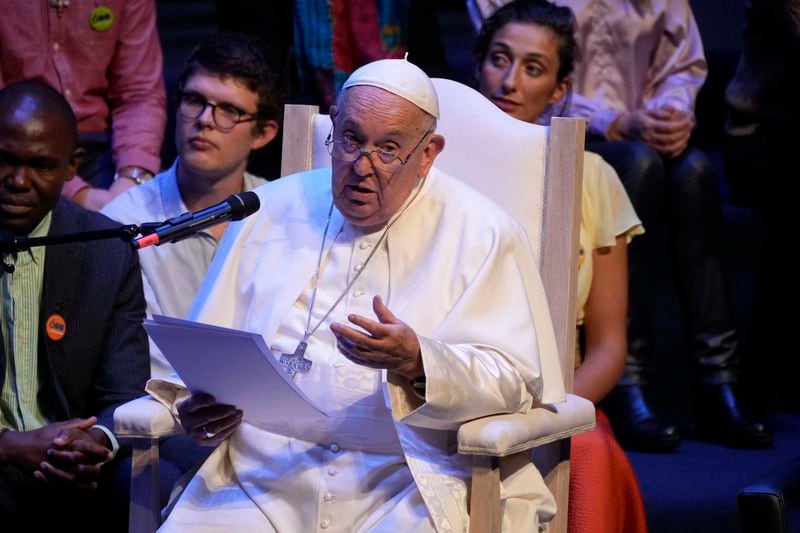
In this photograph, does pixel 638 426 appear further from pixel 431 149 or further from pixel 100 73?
pixel 100 73

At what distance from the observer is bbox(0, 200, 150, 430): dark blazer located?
11.4 feet

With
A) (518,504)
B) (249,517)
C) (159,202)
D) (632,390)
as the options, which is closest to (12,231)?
(159,202)

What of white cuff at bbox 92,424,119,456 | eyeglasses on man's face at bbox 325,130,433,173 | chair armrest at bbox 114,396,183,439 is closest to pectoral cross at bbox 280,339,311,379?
chair armrest at bbox 114,396,183,439

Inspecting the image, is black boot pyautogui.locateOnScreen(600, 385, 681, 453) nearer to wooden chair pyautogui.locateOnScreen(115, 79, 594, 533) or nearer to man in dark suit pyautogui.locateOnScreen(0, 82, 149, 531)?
wooden chair pyautogui.locateOnScreen(115, 79, 594, 533)

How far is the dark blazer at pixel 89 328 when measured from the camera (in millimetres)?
3480

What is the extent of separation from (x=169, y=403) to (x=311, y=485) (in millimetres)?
378

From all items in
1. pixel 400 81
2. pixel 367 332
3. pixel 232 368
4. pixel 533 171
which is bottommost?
pixel 232 368

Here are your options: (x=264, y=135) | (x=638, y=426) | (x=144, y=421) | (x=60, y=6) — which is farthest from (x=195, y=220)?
(x=60, y=6)

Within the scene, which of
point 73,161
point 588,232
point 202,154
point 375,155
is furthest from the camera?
point 202,154

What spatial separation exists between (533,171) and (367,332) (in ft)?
3.30

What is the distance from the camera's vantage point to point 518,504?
2971mm

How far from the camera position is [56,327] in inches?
137

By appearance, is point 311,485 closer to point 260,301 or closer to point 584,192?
point 260,301

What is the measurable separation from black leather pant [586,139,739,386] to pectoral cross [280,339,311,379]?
172 centimetres
